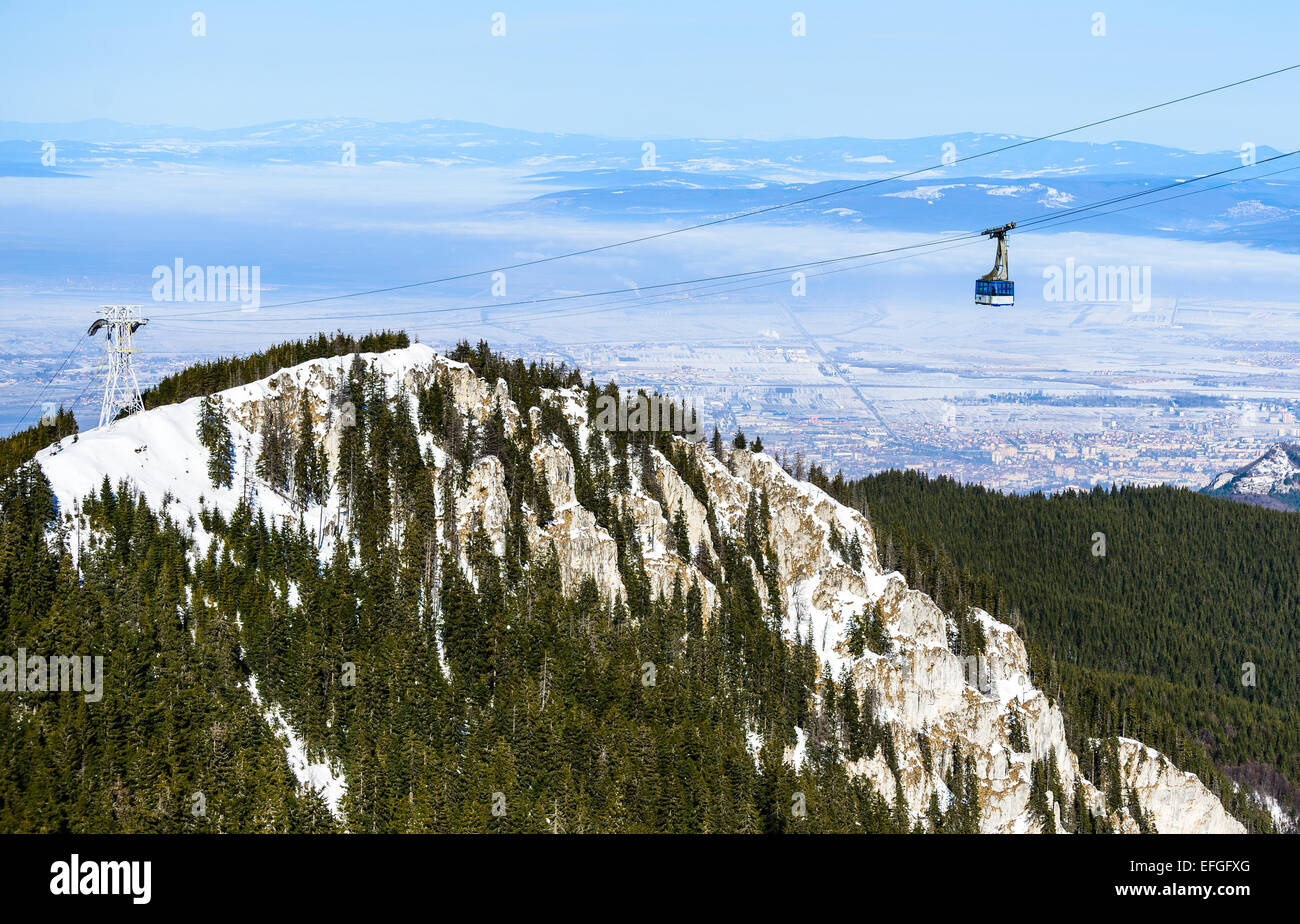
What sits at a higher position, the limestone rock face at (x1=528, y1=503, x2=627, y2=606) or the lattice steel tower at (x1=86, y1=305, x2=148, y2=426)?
the lattice steel tower at (x1=86, y1=305, x2=148, y2=426)

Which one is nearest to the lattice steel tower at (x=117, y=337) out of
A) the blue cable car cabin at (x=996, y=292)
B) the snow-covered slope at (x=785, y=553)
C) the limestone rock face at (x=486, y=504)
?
the snow-covered slope at (x=785, y=553)

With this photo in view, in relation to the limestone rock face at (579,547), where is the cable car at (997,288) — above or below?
above

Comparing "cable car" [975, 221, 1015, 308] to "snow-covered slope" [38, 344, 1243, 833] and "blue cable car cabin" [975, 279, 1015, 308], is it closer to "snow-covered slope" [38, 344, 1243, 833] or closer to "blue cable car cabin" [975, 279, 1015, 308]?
"blue cable car cabin" [975, 279, 1015, 308]

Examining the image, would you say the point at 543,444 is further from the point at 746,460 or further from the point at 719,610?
the point at 746,460

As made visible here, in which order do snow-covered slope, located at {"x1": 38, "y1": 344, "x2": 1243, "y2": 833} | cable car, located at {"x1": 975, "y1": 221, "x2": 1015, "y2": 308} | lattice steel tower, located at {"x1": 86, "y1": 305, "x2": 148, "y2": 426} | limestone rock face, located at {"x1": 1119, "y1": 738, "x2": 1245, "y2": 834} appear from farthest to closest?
limestone rock face, located at {"x1": 1119, "y1": 738, "x2": 1245, "y2": 834}, snow-covered slope, located at {"x1": 38, "y1": 344, "x2": 1243, "y2": 833}, lattice steel tower, located at {"x1": 86, "y1": 305, "x2": 148, "y2": 426}, cable car, located at {"x1": 975, "y1": 221, "x2": 1015, "y2": 308}

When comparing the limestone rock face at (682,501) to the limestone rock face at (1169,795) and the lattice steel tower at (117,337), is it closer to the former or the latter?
the limestone rock face at (1169,795)

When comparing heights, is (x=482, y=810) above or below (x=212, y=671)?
below

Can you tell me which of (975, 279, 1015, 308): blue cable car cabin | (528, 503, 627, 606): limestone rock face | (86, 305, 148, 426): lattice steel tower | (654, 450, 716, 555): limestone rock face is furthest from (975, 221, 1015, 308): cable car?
(654, 450, 716, 555): limestone rock face

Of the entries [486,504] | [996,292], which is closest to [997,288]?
[996,292]
